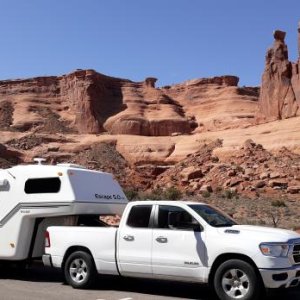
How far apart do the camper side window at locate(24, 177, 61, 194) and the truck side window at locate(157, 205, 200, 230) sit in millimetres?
2713

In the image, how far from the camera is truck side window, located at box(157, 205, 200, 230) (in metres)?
9.73

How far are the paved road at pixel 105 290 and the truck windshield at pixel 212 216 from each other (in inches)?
53.2

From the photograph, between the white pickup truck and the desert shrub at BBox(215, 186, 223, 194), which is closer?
the white pickup truck

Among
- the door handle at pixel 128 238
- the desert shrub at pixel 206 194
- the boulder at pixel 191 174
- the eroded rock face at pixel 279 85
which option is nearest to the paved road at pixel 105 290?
the door handle at pixel 128 238

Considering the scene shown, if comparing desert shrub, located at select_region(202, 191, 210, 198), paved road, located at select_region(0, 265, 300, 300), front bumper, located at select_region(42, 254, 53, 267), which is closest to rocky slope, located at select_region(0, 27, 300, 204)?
desert shrub, located at select_region(202, 191, 210, 198)

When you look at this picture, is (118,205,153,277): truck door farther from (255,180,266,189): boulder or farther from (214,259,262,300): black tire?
(255,180,266,189): boulder

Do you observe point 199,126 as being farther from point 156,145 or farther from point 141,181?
point 141,181

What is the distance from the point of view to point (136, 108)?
282 ft

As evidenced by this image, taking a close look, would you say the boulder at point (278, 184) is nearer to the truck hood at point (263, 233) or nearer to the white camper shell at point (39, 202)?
the white camper shell at point (39, 202)

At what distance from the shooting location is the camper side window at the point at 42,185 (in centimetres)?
1169

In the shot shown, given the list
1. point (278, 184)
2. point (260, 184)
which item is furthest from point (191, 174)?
point (278, 184)

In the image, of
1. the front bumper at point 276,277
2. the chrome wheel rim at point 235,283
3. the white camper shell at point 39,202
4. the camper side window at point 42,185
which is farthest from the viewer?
the camper side window at point 42,185

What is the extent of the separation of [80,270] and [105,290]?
673 mm

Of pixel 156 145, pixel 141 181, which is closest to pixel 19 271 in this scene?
pixel 141 181
